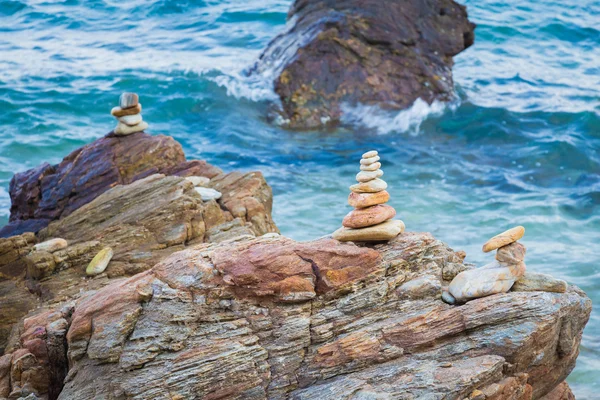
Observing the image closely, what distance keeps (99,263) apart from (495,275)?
17.0 ft

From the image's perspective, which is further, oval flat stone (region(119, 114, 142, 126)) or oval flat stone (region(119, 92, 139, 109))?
oval flat stone (region(119, 114, 142, 126))

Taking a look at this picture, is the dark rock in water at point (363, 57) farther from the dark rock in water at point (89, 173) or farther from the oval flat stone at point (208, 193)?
the oval flat stone at point (208, 193)

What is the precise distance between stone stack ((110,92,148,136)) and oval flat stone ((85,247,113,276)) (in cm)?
373

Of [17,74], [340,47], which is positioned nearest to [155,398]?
[340,47]

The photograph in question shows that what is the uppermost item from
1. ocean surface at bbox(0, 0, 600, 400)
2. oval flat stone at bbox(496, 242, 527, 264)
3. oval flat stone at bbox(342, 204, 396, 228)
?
oval flat stone at bbox(342, 204, 396, 228)

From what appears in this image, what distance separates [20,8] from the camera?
32.3 meters

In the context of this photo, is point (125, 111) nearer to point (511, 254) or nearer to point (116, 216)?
point (116, 216)

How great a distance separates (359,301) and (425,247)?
1.05 m

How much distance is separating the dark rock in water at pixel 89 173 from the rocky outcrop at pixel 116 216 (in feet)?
0.06

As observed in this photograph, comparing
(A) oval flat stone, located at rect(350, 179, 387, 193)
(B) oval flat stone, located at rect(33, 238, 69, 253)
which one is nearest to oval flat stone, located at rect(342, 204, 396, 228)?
(A) oval flat stone, located at rect(350, 179, 387, 193)

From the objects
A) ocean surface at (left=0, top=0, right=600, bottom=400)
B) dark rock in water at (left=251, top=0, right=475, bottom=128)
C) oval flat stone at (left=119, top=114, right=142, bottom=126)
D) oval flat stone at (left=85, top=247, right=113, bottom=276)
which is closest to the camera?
oval flat stone at (left=85, top=247, right=113, bottom=276)

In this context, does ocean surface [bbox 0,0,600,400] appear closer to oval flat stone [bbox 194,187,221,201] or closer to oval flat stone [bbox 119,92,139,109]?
oval flat stone [bbox 119,92,139,109]

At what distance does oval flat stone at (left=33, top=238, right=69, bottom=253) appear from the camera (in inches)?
401

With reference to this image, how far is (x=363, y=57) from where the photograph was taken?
21.4 meters
